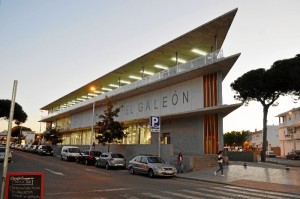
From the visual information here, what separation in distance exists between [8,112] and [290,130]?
215ft

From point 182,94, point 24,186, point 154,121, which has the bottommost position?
point 24,186

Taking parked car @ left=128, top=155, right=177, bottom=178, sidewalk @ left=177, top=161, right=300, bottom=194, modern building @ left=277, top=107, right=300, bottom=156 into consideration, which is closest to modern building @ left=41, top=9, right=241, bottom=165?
parked car @ left=128, top=155, right=177, bottom=178

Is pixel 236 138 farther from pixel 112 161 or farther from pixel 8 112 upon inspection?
pixel 112 161

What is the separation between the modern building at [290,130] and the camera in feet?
204

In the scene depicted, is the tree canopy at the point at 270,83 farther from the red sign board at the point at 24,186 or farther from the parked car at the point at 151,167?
the red sign board at the point at 24,186

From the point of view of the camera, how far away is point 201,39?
30.1m

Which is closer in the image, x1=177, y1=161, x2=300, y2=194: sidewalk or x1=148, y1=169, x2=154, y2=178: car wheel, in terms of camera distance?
x1=177, y1=161, x2=300, y2=194: sidewalk

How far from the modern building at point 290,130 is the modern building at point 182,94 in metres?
37.5

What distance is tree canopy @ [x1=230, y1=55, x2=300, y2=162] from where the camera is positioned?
36.3m

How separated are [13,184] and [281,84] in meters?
36.0

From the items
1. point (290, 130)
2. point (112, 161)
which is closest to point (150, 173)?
point (112, 161)

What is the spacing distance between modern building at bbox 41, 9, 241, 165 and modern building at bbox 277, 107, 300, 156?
3749cm

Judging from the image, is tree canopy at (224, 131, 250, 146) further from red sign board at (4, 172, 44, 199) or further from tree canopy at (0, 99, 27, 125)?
red sign board at (4, 172, 44, 199)

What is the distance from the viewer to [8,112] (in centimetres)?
7606
